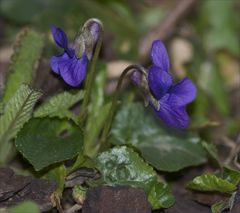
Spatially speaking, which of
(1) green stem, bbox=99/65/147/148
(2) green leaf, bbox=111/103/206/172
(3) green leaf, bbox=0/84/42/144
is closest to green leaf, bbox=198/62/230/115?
(2) green leaf, bbox=111/103/206/172

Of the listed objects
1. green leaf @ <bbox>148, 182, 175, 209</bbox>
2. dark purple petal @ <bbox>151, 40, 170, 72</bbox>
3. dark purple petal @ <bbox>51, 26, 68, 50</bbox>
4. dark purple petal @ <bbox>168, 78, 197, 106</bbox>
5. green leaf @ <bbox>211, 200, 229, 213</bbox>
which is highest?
dark purple petal @ <bbox>51, 26, 68, 50</bbox>

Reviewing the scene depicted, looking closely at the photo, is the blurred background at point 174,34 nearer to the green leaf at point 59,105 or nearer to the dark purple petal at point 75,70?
the green leaf at point 59,105

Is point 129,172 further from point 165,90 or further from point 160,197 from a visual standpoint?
point 165,90

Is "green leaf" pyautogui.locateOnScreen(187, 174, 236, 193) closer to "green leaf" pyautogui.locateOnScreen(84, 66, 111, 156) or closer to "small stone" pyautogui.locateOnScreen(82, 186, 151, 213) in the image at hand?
"small stone" pyautogui.locateOnScreen(82, 186, 151, 213)

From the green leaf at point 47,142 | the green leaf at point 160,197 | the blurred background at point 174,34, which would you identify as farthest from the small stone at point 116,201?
the blurred background at point 174,34

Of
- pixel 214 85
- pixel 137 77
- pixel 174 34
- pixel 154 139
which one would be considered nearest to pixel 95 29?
pixel 137 77
